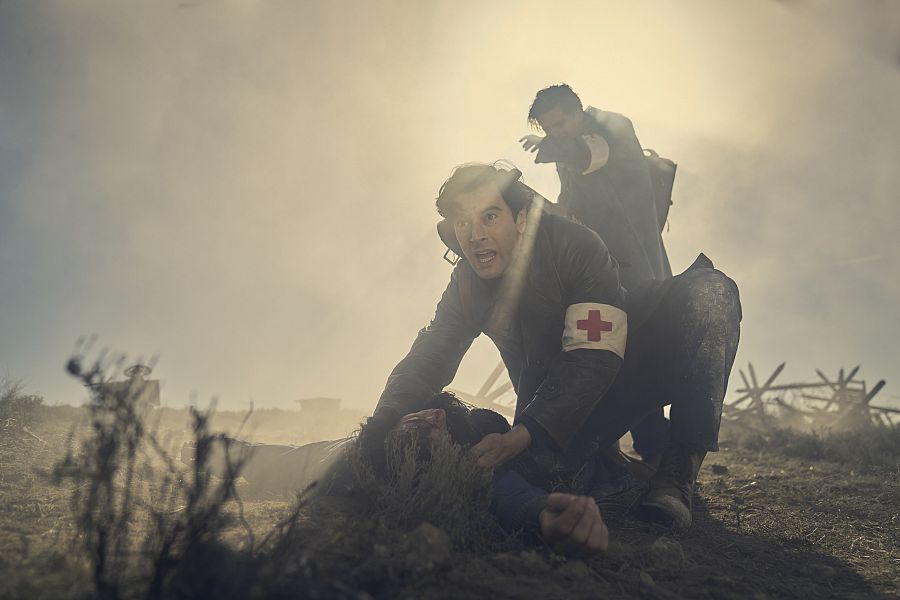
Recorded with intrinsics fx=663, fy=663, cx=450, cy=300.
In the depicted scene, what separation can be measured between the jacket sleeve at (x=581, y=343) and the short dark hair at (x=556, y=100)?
1947 mm

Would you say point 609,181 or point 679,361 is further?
point 609,181

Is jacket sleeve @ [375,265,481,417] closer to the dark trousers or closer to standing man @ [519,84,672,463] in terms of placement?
the dark trousers

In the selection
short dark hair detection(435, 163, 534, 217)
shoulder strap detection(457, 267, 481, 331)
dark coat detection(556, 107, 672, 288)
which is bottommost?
shoulder strap detection(457, 267, 481, 331)

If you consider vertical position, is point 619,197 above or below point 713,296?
above

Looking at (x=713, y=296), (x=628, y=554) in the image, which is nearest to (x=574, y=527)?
(x=628, y=554)

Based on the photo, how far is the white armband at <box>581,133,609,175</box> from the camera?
5297 mm

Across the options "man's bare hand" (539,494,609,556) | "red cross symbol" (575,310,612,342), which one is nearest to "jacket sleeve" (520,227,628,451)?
"red cross symbol" (575,310,612,342)

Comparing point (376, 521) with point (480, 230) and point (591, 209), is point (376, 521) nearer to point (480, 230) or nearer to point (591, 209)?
point (480, 230)

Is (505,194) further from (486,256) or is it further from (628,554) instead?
(628,554)

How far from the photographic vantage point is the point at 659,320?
407 centimetres

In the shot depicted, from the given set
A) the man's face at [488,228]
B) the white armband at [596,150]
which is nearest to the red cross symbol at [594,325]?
the man's face at [488,228]

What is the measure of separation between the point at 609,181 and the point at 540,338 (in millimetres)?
2129

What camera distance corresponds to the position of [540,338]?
397cm

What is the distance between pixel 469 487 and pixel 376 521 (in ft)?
1.57
